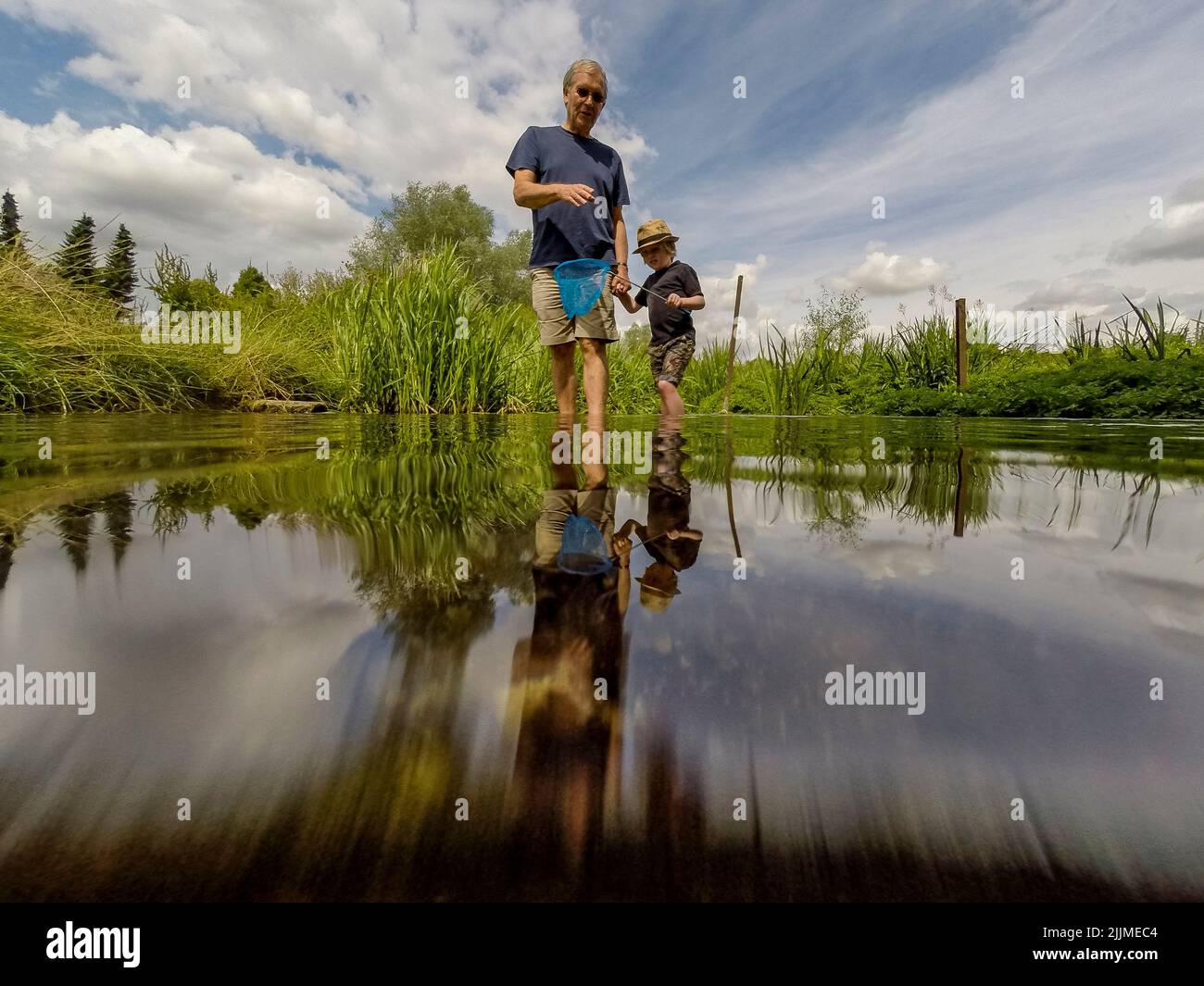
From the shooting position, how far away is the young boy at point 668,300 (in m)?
5.81

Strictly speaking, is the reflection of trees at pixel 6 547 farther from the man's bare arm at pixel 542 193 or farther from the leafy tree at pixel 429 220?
the leafy tree at pixel 429 220

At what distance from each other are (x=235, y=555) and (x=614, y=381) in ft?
40.9

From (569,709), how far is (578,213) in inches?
139

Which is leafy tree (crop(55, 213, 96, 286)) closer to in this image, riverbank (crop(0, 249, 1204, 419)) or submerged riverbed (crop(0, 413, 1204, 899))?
riverbank (crop(0, 249, 1204, 419))

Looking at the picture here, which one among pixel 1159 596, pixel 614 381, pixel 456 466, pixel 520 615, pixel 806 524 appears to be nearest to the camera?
pixel 520 615

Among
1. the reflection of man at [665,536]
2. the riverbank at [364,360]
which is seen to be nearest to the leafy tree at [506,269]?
the riverbank at [364,360]

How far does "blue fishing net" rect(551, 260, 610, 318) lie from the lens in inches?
139

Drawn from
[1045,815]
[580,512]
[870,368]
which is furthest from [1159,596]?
[870,368]

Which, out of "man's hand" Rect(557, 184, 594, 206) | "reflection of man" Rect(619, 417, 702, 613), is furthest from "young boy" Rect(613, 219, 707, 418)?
"reflection of man" Rect(619, 417, 702, 613)

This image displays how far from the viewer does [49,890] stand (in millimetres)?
392

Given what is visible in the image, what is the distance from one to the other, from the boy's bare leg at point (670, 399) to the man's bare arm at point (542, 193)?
10.5ft

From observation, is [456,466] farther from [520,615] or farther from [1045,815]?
[1045,815]

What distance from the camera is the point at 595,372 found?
362cm

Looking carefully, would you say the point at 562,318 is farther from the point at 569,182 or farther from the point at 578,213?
the point at 569,182
